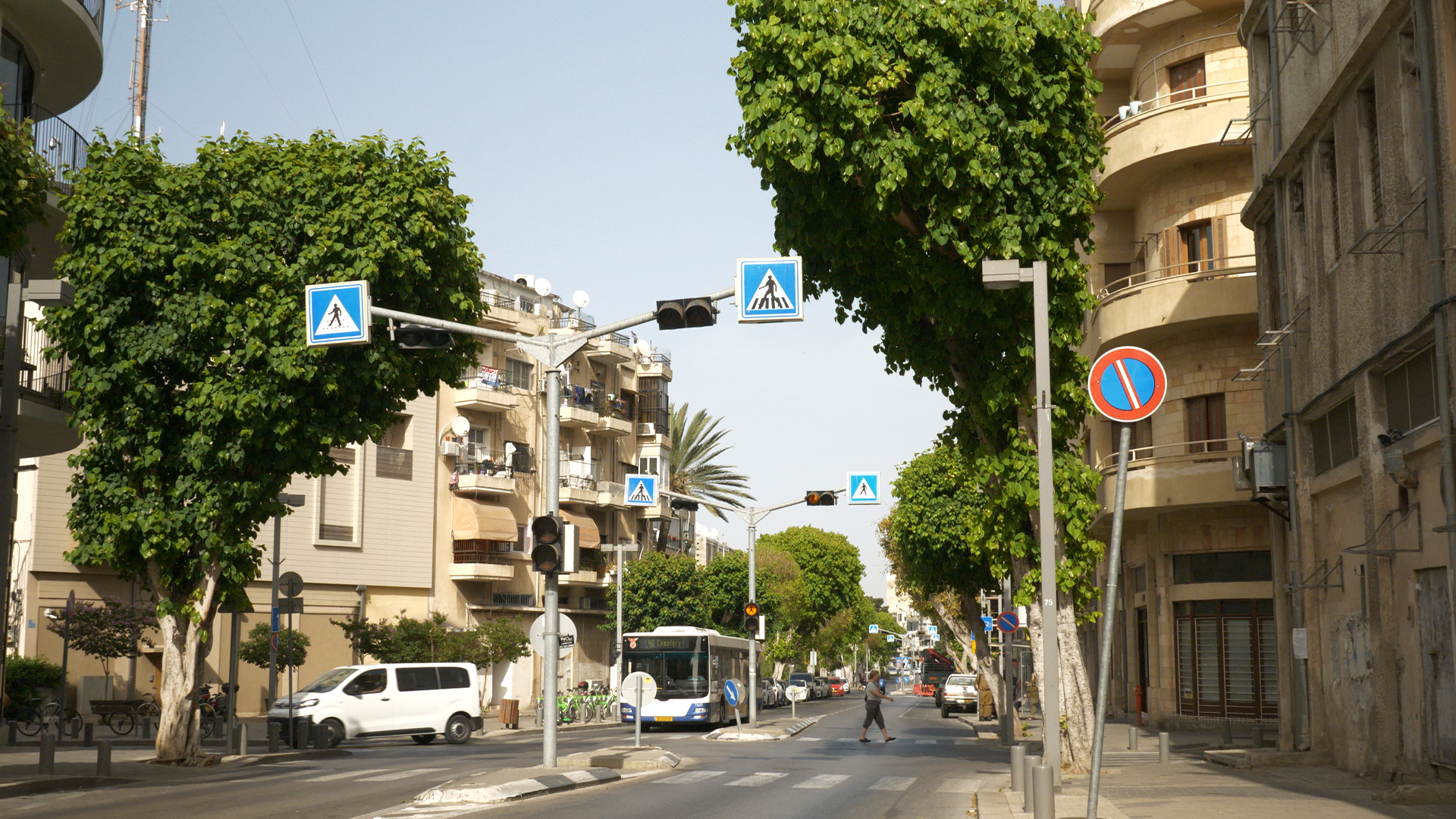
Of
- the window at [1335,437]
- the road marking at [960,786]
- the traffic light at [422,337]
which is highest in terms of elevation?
the traffic light at [422,337]

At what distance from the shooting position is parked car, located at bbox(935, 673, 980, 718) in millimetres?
56594

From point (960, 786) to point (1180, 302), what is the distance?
14289 mm

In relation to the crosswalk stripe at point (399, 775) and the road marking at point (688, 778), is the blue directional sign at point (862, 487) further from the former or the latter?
the crosswalk stripe at point (399, 775)

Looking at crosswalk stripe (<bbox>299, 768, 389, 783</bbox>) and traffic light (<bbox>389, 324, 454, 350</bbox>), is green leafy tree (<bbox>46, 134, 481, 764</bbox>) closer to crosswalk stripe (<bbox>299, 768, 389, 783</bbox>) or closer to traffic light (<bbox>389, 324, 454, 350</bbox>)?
crosswalk stripe (<bbox>299, 768, 389, 783</bbox>)

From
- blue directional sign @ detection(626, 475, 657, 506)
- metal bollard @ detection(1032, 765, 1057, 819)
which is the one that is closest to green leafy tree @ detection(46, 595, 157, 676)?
blue directional sign @ detection(626, 475, 657, 506)

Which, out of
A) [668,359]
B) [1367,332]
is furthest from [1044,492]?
[668,359]

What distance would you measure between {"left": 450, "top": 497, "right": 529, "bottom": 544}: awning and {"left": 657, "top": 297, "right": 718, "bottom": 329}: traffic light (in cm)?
3822

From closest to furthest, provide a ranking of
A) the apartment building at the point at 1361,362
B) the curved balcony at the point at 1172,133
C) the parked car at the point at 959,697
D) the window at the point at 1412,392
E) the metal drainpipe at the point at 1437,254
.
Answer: the metal drainpipe at the point at 1437,254 → the apartment building at the point at 1361,362 → the window at the point at 1412,392 → the curved balcony at the point at 1172,133 → the parked car at the point at 959,697

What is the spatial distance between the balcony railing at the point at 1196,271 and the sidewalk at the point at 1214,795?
1083cm

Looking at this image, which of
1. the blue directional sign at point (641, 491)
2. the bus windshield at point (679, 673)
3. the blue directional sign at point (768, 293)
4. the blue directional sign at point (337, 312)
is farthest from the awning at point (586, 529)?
the blue directional sign at point (768, 293)

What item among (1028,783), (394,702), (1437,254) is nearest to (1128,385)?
(1028,783)

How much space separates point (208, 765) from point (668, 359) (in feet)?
163

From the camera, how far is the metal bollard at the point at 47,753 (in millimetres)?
18688

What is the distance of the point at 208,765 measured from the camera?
2238 cm
